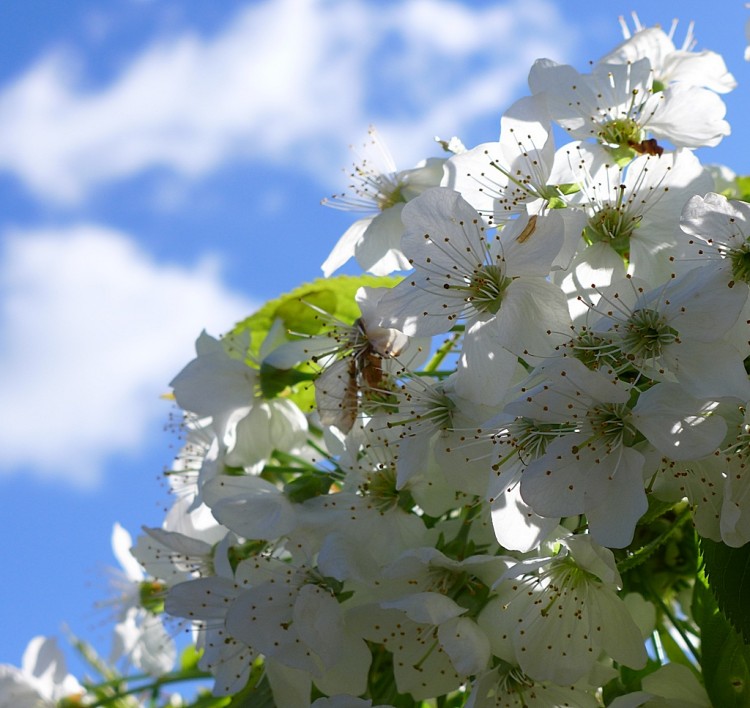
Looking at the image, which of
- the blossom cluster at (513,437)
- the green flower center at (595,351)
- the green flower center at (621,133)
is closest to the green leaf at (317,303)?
the blossom cluster at (513,437)

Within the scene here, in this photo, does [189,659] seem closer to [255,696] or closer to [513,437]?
[255,696]

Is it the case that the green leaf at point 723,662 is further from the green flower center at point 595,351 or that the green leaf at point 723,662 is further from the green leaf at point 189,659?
the green leaf at point 189,659

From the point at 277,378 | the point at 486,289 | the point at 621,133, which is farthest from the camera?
the point at 277,378

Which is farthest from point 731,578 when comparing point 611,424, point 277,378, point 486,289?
point 277,378

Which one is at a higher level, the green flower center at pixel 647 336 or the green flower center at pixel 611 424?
the green flower center at pixel 647 336

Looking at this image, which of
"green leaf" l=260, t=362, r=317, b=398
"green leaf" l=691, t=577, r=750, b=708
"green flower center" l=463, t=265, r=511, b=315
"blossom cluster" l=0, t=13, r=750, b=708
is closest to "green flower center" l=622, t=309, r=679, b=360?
"blossom cluster" l=0, t=13, r=750, b=708

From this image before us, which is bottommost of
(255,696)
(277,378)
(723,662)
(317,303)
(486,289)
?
(723,662)
